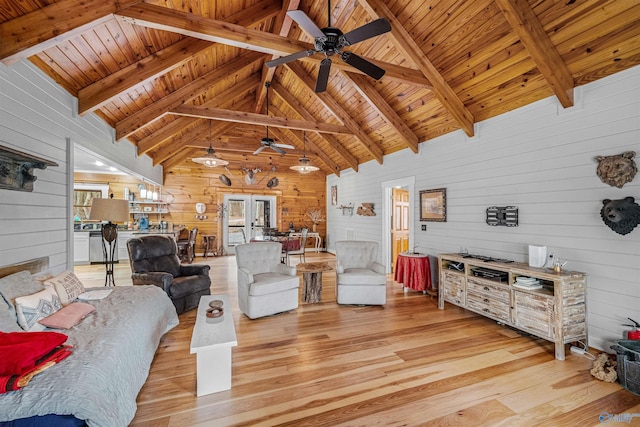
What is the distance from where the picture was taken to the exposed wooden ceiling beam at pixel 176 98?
15.0 ft

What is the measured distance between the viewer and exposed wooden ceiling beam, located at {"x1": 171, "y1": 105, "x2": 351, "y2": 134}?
17.0 ft

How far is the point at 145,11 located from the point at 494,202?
188 inches

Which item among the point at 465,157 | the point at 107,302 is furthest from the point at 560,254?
the point at 107,302

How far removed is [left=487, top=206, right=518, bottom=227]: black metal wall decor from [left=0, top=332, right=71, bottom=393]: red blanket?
4678 mm

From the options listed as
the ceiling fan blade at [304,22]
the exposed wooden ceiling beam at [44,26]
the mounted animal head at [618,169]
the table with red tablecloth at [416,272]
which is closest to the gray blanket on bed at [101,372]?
the exposed wooden ceiling beam at [44,26]

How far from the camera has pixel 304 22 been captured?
95.6 inches

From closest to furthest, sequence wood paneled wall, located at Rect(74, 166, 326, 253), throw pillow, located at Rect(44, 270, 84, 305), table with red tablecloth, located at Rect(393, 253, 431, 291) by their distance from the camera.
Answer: throw pillow, located at Rect(44, 270, 84, 305) < table with red tablecloth, located at Rect(393, 253, 431, 291) < wood paneled wall, located at Rect(74, 166, 326, 253)

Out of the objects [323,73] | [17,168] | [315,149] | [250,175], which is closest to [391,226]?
[315,149]

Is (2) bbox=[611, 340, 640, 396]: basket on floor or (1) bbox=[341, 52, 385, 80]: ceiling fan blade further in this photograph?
(1) bbox=[341, 52, 385, 80]: ceiling fan blade

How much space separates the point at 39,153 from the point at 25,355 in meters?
2.25

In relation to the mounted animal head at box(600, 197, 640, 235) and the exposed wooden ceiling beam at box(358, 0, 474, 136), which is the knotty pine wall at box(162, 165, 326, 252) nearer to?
the exposed wooden ceiling beam at box(358, 0, 474, 136)

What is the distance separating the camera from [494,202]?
396 cm

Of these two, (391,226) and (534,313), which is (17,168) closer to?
(534,313)

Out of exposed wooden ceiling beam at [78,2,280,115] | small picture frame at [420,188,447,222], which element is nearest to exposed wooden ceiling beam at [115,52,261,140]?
exposed wooden ceiling beam at [78,2,280,115]
